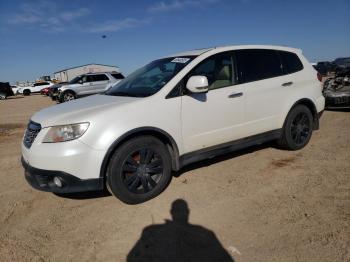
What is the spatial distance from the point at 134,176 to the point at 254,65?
8.24 ft

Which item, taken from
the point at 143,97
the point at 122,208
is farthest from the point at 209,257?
the point at 143,97

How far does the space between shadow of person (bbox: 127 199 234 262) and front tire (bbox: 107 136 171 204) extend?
0.59 meters

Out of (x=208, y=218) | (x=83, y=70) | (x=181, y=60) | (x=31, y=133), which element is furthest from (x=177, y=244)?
(x=83, y=70)

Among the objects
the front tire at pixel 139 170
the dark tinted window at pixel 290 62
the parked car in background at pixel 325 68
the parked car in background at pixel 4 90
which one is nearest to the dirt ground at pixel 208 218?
the front tire at pixel 139 170

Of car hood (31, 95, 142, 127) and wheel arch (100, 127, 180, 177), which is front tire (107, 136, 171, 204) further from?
car hood (31, 95, 142, 127)

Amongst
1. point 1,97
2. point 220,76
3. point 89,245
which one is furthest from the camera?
point 1,97

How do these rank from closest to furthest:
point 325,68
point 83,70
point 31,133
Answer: point 31,133
point 325,68
point 83,70

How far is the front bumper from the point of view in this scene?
3502 millimetres

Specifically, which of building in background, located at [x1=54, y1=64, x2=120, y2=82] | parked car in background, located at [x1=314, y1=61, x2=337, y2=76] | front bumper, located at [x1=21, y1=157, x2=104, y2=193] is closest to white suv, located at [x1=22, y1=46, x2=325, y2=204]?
front bumper, located at [x1=21, y1=157, x2=104, y2=193]

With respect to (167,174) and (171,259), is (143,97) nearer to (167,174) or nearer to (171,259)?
(167,174)

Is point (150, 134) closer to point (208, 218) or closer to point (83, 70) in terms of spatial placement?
point (208, 218)

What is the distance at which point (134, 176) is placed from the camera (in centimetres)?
383

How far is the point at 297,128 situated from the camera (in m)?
5.49

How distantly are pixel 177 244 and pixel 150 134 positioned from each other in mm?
1412
